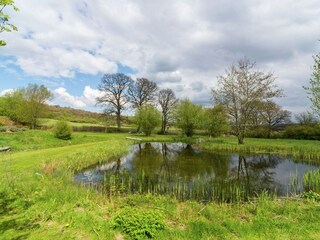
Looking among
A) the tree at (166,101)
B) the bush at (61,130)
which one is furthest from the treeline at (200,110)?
the bush at (61,130)

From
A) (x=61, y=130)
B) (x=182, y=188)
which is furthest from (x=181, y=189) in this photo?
(x=61, y=130)

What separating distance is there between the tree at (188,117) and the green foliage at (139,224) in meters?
31.6

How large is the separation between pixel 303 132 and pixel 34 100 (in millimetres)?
50266

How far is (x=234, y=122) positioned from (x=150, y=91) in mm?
26273

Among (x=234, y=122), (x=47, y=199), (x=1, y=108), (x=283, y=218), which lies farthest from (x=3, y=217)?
(x=1, y=108)

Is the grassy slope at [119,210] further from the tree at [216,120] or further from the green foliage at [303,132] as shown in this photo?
the green foliage at [303,132]

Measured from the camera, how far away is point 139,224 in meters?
5.05

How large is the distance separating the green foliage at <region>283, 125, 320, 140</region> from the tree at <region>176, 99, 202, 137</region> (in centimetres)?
1785

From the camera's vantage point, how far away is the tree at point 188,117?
123 feet

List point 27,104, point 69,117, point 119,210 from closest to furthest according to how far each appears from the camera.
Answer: point 119,210 → point 27,104 → point 69,117

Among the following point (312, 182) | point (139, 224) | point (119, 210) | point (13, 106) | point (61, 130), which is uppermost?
point (13, 106)

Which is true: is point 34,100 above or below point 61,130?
above

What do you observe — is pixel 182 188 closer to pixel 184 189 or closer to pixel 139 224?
pixel 184 189

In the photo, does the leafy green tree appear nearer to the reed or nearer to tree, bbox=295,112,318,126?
the reed
